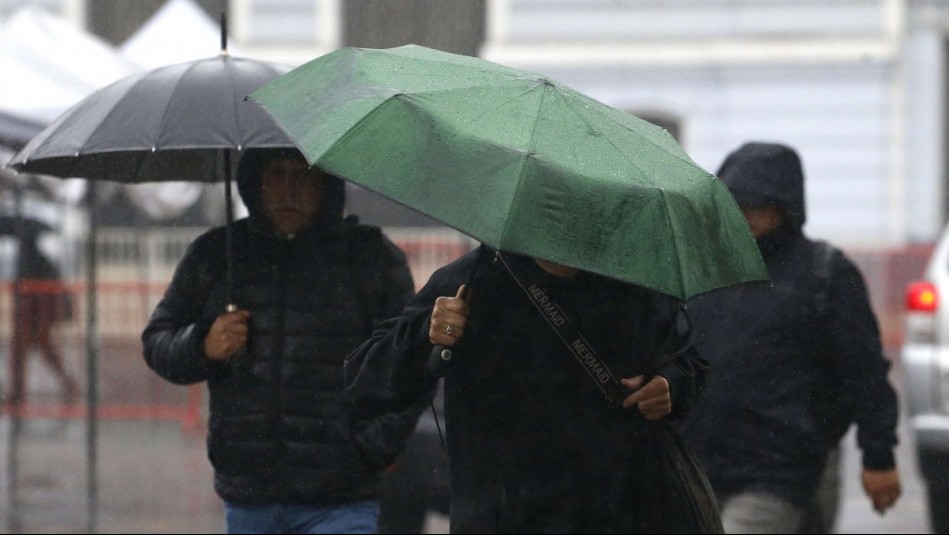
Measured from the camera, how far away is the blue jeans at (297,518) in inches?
168

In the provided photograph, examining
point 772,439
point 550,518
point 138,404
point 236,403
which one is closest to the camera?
point 550,518

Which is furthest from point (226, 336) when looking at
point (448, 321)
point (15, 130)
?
point (15, 130)

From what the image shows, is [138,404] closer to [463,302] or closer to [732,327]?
[732,327]

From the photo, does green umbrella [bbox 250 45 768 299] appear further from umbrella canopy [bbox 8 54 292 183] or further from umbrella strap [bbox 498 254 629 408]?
umbrella canopy [bbox 8 54 292 183]

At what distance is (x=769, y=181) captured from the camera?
4.88m

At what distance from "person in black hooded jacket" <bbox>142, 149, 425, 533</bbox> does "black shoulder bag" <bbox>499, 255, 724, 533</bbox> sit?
3.18 ft

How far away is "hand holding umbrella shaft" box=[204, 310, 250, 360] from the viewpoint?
4195 mm

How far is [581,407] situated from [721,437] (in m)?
1.55

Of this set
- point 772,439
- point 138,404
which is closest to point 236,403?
point 772,439

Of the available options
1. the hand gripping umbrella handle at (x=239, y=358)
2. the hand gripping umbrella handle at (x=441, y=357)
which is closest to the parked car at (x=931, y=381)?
the hand gripping umbrella handle at (x=239, y=358)

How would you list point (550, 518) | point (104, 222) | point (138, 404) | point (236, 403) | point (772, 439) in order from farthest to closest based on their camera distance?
1. point (104, 222)
2. point (138, 404)
3. point (772, 439)
4. point (236, 403)
5. point (550, 518)

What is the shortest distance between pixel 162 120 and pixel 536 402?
1.56 m

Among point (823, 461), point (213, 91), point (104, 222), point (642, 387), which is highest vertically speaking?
point (213, 91)

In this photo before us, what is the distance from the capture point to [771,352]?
15.6ft
